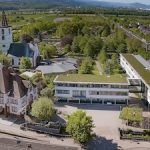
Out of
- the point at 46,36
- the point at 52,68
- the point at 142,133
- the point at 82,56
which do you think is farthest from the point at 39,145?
the point at 46,36

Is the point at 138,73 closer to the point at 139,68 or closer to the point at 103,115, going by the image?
the point at 139,68

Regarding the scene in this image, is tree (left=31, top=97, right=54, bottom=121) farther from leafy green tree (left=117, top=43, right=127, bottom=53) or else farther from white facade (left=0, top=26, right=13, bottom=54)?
leafy green tree (left=117, top=43, right=127, bottom=53)

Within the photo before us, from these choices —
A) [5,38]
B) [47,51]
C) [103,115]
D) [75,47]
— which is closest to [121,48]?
[75,47]

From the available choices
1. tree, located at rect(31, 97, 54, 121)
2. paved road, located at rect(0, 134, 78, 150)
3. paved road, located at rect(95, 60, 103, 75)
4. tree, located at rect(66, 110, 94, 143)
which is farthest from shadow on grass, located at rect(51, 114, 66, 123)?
paved road, located at rect(95, 60, 103, 75)

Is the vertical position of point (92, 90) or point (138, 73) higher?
point (138, 73)

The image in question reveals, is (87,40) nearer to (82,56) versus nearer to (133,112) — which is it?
(82,56)

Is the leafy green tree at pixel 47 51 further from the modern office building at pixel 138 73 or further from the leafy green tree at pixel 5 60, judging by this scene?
the modern office building at pixel 138 73
